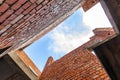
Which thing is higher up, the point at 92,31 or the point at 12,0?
the point at 12,0

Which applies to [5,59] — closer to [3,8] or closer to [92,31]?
[3,8]

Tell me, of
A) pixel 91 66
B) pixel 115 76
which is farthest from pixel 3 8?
pixel 91 66

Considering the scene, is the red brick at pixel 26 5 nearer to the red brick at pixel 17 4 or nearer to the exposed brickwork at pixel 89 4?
the red brick at pixel 17 4

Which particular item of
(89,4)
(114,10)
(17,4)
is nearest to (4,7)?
(17,4)

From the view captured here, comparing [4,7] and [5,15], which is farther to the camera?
[5,15]

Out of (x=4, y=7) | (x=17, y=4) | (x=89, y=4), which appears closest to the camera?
(x=4, y=7)

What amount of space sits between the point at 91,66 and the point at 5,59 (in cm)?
212

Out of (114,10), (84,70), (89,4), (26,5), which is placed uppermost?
(26,5)

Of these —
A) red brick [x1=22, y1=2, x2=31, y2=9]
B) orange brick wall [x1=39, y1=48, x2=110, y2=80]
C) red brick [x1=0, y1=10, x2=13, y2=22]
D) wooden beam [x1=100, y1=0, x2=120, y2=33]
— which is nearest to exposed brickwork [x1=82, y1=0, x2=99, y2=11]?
orange brick wall [x1=39, y1=48, x2=110, y2=80]

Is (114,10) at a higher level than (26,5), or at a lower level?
lower

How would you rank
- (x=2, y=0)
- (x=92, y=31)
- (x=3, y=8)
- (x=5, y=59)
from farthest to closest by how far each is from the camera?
(x=92, y=31), (x=5, y=59), (x=3, y=8), (x=2, y=0)

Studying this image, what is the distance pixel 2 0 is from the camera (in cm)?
156

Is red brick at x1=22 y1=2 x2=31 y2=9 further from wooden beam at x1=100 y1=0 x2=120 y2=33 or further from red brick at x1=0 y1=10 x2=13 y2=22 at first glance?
wooden beam at x1=100 y1=0 x2=120 y2=33

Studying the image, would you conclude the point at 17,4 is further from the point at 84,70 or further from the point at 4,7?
the point at 84,70
